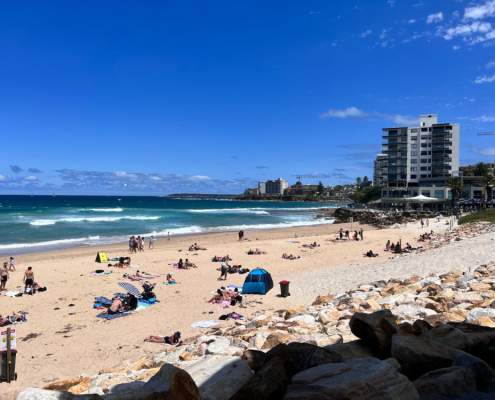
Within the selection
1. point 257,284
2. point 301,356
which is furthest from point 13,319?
point 301,356

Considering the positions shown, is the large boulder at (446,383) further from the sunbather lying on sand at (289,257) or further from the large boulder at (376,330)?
the sunbather lying on sand at (289,257)

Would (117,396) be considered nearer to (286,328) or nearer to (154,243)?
(286,328)

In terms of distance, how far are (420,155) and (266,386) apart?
103961 mm

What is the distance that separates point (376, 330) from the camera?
5.15 meters

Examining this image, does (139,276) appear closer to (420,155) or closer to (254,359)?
(254,359)

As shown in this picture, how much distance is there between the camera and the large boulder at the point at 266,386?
3.68 metres

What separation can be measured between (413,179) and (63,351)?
326 ft

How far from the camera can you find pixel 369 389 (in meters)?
3.50

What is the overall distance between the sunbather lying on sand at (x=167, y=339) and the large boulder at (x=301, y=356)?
257 inches

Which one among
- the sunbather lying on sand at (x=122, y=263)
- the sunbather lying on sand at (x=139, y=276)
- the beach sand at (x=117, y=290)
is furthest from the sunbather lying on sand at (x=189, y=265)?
the sunbather lying on sand at (x=122, y=263)

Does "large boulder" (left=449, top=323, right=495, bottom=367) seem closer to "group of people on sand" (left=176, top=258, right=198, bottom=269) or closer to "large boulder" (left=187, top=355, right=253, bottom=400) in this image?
"large boulder" (left=187, top=355, right=253, bottom=400)

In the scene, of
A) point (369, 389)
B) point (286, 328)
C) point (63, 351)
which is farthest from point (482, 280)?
point (63, 351)

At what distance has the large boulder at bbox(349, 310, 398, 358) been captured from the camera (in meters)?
5.05

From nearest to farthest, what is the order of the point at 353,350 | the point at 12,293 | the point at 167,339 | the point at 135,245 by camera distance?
the point at 353,350 < the point at 167,339 < the point at 12,293 < the point at 135,245
